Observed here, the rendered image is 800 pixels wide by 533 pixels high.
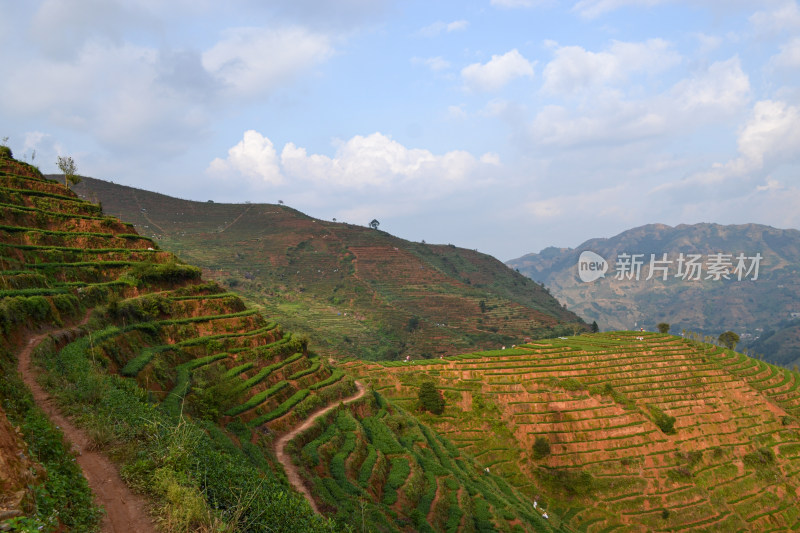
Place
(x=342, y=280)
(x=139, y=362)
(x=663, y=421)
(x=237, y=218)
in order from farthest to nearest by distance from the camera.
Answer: (x=237, y=218) → (x=342, y=280) → (x=663, y=421) → (x=139, y=362)

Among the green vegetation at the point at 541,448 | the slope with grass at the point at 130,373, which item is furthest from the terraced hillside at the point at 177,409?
the green vegetation at the point at 541,448

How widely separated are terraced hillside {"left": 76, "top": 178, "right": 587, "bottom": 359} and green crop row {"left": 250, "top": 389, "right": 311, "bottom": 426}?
40679mm

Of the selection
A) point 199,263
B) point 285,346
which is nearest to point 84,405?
point 285,346

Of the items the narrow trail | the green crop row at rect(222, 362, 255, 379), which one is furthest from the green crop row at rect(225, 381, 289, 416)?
the narrow trail

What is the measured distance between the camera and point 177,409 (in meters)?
17.5

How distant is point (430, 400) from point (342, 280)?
230 ft

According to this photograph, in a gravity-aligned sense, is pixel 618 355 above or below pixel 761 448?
above

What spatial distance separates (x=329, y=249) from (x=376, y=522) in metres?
114

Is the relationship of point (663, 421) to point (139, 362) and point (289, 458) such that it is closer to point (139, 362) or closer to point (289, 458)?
point (289, 458)

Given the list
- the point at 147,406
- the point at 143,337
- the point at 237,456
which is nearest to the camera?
the point at 147,406

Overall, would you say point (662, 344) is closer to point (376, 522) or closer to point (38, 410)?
point (376, 522)

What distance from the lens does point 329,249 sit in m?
129

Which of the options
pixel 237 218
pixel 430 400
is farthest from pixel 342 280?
pixel 430 400

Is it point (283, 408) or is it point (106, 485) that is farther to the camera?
point (283, 408)
